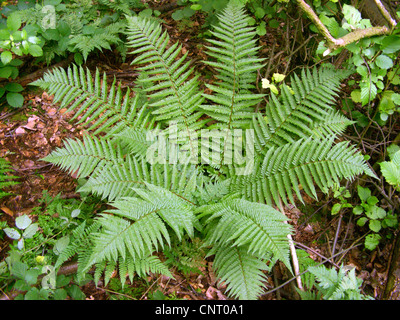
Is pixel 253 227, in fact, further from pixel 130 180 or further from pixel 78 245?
pixel 78 245

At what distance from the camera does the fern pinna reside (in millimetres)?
1935

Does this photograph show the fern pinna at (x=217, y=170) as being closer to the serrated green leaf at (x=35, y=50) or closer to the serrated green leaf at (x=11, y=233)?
the serrated green leaf at (x=35, y=50)

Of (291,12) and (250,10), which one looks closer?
(291,12)

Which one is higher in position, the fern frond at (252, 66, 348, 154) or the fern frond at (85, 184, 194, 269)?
the fern frond at (252, 66, 348, 154)

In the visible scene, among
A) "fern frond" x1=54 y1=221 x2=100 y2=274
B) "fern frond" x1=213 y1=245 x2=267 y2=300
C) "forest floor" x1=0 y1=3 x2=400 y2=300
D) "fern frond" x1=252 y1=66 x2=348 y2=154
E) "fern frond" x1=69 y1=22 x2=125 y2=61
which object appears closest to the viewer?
"fern frond" x1=213 y1=245 x2=267 y2=300

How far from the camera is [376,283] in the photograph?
7.98 ft

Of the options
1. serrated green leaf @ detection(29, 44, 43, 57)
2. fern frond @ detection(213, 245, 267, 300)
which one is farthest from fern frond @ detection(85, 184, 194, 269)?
serrated green leaf @ detection(29, 44, 43, 57)

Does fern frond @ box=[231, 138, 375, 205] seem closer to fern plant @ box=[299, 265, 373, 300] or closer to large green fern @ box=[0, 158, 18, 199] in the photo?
fern plant @ box=[299, 265, 373, 300]

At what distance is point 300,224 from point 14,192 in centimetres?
270

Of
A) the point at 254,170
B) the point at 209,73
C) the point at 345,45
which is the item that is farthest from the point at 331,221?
the point at 209,73

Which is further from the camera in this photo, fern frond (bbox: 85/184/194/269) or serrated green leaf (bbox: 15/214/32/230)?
serrated green leaf (bbox: 15/214/32/230)

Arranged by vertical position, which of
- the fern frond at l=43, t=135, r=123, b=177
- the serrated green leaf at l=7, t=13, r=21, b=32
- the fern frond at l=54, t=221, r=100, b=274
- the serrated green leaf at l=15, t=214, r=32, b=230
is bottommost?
the fern frond at l=54, t=221, r=100, b=274

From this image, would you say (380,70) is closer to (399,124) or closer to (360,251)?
(399,124)

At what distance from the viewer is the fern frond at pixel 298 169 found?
2.15m
